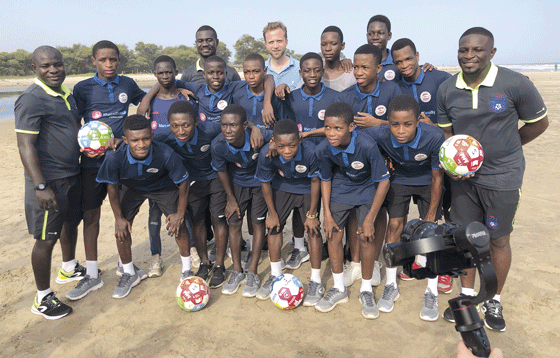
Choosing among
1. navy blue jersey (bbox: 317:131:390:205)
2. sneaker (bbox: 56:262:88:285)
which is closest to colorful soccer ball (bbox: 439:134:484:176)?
navy blue jersey (bbox: 317:131:390:205)

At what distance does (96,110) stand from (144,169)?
44.5 inches

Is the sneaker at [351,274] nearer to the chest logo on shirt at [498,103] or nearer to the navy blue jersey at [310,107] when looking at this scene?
the navy blue jersey at [310,107]

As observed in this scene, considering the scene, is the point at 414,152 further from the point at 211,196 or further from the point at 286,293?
the point at 211,196

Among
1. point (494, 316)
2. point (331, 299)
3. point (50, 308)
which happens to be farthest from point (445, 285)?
point (50, 308)

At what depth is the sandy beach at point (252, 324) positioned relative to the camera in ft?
12.3

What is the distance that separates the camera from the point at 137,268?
5.35 m

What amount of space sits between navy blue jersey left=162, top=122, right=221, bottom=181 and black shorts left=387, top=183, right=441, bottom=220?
2.31 m

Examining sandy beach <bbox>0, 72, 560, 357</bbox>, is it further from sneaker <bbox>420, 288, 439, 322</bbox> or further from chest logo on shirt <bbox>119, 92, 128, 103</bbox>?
chest logo on shirt <bbox>119, 92, 128, 103</bbox>

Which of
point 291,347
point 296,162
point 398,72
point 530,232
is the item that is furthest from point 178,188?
point 530,232

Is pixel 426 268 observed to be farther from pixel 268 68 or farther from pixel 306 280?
pixel 268 68

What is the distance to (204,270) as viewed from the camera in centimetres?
528

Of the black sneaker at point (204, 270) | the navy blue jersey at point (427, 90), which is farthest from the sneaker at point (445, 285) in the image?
the black sneaker at point (204, 270)

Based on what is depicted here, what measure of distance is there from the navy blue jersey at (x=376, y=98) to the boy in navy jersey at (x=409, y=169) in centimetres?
39

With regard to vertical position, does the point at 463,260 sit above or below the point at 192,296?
above
